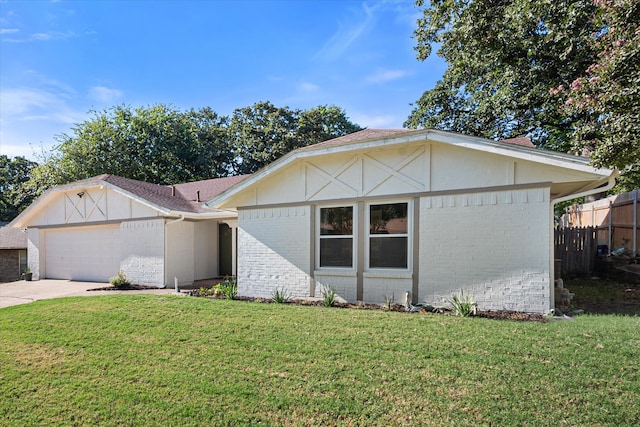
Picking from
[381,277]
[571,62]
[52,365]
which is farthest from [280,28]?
[52,365]

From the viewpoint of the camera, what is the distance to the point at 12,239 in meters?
23.2

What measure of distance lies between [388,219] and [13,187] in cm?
5297

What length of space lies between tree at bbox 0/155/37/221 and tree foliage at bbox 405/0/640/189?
1603 inches

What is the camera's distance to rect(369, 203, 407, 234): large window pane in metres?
8.52

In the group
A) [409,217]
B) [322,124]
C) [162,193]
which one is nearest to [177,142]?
[322,124]

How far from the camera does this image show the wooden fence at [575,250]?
39.3ft

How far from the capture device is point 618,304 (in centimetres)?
806

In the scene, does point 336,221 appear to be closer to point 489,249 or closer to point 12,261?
point 489,249

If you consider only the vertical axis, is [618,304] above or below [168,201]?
below

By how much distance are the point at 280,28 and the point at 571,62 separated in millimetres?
8850

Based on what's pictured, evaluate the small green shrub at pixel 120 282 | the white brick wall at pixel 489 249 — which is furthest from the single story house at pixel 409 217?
the small green shrub at pixel 120 282

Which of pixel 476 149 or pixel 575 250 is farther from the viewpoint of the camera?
pixel 575 250

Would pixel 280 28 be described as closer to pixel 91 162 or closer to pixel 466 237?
pixel 466 237

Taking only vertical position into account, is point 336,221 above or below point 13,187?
below
